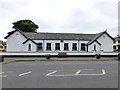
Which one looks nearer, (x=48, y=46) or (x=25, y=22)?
(x=48, y=46)

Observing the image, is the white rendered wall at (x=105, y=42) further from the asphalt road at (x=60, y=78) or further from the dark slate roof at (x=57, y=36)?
the asphalt road at (x=60, y=78)

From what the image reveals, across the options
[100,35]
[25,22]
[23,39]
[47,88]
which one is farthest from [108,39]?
[47,88]

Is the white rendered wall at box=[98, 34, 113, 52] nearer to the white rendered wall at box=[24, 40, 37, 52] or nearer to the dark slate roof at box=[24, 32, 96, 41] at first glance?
the dark slate roof at box=[24, 32, 96, 41]

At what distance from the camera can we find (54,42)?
62.8 metres

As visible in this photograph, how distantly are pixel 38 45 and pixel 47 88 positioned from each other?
172ft

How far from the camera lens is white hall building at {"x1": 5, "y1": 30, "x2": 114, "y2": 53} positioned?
60.7 meters

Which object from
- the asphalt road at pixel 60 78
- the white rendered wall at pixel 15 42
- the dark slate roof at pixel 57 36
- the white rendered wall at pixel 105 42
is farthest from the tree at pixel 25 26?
the asphalt road at pixel 60 78

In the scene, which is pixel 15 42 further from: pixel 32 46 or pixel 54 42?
pixel 54 42

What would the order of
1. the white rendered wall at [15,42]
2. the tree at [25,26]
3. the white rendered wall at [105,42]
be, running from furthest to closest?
the tree at [25,26] < the white rendered wall at [105,42] < the white rendered wall at [15,42]

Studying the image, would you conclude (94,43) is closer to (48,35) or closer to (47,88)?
(48,35)

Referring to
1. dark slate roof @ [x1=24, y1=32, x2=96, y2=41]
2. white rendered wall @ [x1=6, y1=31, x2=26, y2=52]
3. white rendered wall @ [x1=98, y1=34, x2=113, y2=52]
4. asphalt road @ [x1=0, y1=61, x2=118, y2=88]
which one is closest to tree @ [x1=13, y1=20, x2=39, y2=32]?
dark slate roof @ [x1=24, y1=32, x2=96, y2=41]

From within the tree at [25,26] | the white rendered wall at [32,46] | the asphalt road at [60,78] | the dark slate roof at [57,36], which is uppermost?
the tree at [25,26]

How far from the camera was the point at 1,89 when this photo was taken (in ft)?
35.4

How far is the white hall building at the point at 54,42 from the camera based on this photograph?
199 feet
